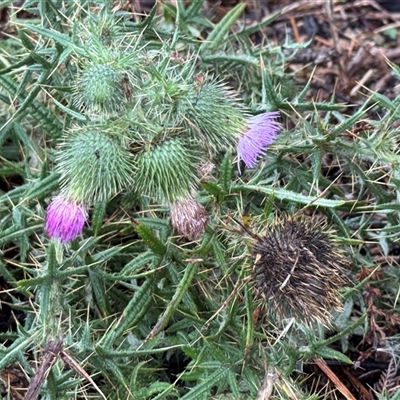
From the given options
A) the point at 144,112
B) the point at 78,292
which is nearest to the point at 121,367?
the point at 78,292

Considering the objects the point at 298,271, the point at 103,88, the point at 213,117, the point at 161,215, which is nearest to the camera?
the point at 298,271

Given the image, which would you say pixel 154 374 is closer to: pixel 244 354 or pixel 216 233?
pixel 244 354

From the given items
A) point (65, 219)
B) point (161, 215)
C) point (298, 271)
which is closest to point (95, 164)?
point (65, 219)

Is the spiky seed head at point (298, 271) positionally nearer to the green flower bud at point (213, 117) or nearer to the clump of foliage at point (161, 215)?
the clump of foliage at point (161, 215)

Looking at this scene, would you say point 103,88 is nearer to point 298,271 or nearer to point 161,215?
point 161,215

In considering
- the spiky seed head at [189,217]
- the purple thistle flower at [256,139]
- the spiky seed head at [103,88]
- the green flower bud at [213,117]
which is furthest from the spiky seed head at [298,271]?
the spiky seed head at [103,88]

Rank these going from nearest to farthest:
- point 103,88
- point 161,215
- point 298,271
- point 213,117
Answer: point 298,271 < point 103,88 < point 213,117 < point 161,215
